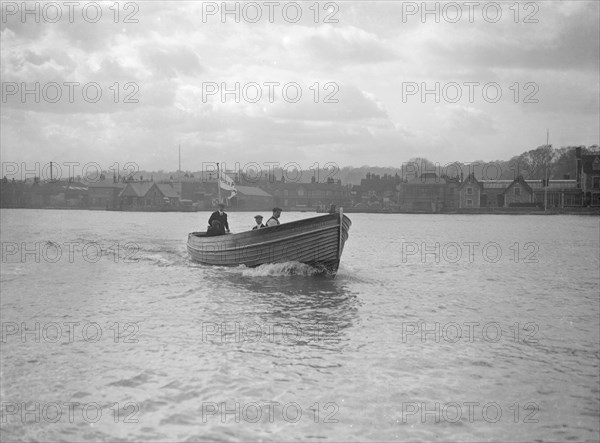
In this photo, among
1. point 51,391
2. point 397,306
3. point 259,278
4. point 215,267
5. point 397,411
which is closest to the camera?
point 397,411

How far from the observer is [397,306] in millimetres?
16172

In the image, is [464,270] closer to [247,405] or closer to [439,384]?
[439,384]

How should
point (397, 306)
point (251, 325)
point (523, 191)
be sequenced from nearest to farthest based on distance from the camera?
point (251, 325)
point (397, 306)
point (523, 191)

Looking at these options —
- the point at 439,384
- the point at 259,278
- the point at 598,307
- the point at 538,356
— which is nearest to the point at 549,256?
the point at 598,307

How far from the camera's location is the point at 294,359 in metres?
10.0

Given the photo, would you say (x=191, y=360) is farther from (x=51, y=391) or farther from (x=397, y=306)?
(x=397, y=306)

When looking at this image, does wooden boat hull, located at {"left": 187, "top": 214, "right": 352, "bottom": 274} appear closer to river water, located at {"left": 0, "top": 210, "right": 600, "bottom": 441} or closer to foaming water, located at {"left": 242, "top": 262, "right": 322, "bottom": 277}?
foaming water, located at {"left": 242, "top": 262, "right": 322, "bottom": 277}

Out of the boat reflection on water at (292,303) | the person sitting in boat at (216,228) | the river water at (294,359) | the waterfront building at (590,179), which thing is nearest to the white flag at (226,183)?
the person sitting in boat at (216,228)

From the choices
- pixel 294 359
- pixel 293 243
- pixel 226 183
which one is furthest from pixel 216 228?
pixel 294 359

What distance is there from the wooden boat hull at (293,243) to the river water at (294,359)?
56cm

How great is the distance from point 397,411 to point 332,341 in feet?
12.1

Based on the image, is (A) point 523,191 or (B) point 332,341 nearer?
(B) point 332,341

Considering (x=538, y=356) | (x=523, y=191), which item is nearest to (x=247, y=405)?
(x=538, y=356)

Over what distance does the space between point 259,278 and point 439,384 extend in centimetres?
1198
